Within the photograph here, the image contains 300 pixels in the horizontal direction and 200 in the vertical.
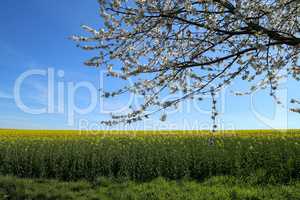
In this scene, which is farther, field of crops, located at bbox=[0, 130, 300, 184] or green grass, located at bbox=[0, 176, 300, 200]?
field of crops, located at bbox=[0, 130, 300, 184]

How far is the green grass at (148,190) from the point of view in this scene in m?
8.61

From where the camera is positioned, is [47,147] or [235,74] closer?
[235,74]

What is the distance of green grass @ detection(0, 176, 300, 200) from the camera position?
8.61 meters

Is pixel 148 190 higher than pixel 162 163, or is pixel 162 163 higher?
pixel 162 163

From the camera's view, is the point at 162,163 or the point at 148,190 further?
the point at 162,163

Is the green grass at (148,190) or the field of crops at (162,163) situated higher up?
the field of crops at (162,163)

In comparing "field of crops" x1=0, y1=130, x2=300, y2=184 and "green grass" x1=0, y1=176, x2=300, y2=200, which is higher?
"field of crops" x1=0, y1=130, x2=300, y2=184

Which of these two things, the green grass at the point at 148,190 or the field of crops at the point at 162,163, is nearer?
the green grass at the point at 148,190

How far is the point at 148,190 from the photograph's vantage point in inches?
366

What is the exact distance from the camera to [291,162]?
11297 mm

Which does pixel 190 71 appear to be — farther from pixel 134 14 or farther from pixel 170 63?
pixel 134 14

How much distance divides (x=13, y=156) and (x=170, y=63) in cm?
1141

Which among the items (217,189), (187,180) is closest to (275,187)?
(217,189)

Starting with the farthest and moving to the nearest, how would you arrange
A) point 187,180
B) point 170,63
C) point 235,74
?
point 187,180
point 235,74
point 170,63
